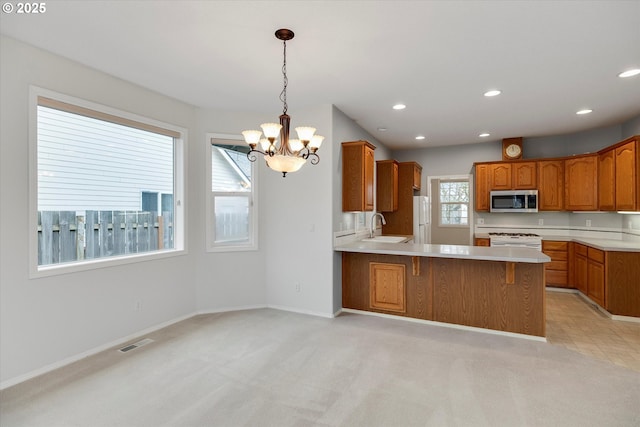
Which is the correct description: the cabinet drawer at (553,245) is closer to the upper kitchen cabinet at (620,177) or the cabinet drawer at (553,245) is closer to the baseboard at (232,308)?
the upper kitchen cabinet at (620,177)

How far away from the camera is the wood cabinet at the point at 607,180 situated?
14.6 ft

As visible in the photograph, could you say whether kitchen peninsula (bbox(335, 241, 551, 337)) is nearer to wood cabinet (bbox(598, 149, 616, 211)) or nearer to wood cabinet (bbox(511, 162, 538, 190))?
wood cabinet (bbox(598, 149, 616, 211))

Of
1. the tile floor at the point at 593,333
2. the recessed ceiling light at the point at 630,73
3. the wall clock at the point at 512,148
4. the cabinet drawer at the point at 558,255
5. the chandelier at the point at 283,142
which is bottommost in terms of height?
the tile floor at the point at 593,333

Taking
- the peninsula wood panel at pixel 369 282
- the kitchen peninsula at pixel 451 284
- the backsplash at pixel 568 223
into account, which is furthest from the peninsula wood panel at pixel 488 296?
the backsplash at pixel 568 223

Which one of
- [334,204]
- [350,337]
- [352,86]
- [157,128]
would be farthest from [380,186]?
[157,128]

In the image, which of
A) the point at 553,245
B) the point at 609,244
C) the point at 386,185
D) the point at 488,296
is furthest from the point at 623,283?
the point at 386,185

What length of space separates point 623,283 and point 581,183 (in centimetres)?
190

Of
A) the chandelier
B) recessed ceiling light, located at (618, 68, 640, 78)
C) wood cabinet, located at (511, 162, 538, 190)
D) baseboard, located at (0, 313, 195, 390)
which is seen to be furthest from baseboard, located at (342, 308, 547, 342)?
wood cabinet, located at (511, 162, 538, 190)

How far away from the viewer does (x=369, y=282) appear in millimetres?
4180

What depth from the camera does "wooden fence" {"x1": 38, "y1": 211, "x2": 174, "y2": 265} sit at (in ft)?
9.29

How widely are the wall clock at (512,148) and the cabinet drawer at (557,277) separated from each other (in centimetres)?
204

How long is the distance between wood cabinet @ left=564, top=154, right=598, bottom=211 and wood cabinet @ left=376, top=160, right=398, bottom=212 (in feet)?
9.10

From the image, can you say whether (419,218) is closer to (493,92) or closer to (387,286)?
(387,286)

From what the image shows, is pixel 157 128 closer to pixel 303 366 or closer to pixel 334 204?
pixel 334 204
